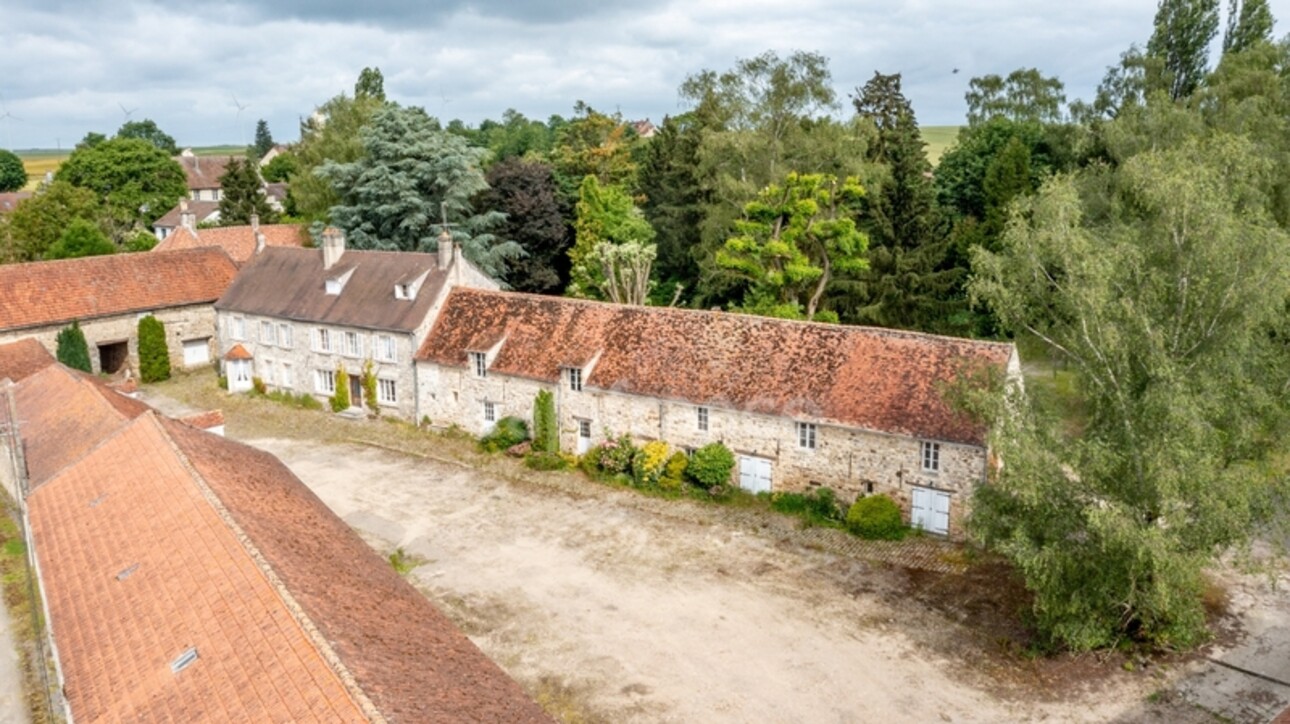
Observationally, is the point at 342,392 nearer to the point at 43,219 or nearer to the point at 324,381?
the point at 324,381

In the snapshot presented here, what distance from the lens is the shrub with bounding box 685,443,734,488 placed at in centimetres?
3086

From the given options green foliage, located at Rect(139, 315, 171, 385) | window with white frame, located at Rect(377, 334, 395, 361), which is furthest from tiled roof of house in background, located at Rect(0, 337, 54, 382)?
window with white frame, located at Rect(377, 334, 395, 361)

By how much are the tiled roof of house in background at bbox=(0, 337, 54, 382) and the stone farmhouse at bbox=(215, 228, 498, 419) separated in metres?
8.47

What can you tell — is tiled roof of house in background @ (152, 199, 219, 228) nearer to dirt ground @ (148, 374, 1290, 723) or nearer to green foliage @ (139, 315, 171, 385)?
green foliage @ (139, 315, 171, 385)

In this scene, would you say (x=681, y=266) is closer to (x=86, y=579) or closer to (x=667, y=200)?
(x=667, y=200)

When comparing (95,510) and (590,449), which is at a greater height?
(95,510)

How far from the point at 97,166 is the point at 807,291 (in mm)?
66585

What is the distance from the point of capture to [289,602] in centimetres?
1389

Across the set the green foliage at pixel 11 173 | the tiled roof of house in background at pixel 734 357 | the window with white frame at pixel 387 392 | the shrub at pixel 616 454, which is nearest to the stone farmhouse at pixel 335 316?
the window with white frame at pixel 387 392

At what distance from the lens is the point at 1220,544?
19.8 meters

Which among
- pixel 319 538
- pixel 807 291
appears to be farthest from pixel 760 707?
pixel 807 291

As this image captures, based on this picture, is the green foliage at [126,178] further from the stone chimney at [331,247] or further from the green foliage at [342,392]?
the green foliage at [342,392]

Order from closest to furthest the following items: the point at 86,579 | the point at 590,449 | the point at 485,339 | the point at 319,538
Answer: the point at 86,579
the point at 319,538
the point at 590,449
the point at 485,339

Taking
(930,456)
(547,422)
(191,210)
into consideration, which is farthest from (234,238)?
(930,456)
